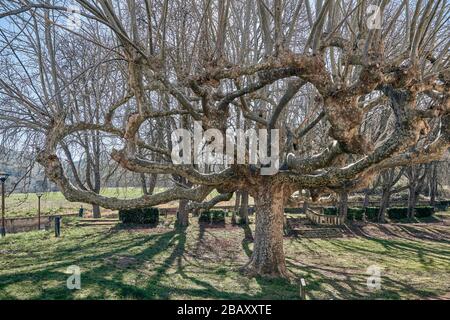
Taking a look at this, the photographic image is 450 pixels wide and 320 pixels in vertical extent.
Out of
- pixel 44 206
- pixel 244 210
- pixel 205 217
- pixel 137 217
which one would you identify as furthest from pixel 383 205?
pixel 44 206

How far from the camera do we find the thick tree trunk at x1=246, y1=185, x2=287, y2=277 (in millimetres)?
7668

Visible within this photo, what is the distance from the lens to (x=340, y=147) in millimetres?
6336

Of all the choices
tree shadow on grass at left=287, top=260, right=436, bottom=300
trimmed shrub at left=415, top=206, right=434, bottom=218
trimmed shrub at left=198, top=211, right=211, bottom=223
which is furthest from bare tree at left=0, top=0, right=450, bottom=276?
trimmed shrub at left=415, top=206, right=434, bottom=218

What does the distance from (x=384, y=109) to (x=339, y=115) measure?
713cm

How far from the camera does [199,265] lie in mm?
9078

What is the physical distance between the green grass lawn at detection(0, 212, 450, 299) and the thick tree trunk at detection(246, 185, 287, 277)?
385 millimetres

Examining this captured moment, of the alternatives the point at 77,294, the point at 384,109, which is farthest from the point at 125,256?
the point at 384,109

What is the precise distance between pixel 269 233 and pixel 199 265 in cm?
241

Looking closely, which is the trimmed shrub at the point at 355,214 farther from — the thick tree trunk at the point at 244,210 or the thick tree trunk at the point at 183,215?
the thick tree trunk at the point at 183,215

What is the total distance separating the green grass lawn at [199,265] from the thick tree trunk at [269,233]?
0.38 meters

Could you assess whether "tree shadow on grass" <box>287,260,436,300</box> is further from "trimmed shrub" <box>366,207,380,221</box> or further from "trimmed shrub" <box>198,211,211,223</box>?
"trimmed shrub" <box>366,207,380,221</box>

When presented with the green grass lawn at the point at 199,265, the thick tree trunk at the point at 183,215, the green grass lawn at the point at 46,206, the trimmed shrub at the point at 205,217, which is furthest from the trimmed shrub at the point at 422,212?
the thick tree trunk at the point at 183,215

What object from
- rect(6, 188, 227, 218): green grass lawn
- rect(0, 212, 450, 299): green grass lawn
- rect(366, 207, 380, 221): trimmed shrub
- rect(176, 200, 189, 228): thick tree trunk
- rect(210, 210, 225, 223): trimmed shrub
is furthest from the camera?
rect(6, 188, 227, 218): green grass lawn
